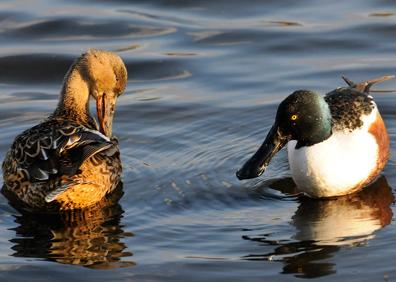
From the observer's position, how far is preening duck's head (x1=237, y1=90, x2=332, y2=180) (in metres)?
7.67

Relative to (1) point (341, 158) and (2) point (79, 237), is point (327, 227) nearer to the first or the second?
(1) point (341, 158)

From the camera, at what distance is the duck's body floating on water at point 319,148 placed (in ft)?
25.3

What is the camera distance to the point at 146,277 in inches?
252

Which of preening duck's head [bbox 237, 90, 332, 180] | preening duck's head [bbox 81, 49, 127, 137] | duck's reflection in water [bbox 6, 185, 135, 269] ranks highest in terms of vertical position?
preening duck's head [bbox 81, 49, 127, 137]

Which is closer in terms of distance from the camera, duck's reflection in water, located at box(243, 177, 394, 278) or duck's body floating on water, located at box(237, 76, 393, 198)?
duck's reflection in water, located at box(243, 177, 394, 278)

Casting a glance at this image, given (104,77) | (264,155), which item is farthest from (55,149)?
(264,155)

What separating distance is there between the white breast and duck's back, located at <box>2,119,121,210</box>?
4.75 feet

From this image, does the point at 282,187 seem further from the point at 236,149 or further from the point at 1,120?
the point at 1,120

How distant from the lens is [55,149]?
7566 mm

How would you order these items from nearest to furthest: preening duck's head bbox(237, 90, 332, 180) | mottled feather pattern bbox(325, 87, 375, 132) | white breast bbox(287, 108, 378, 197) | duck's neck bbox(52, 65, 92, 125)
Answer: preening duck's head bbox(237, 90, 332, 180) → white breast bbox(287, 108, 378, 197) → mottled feather pattern bbox(325, 87, 375, 132) → duck's neck bbox(52, 65, 92, 125)

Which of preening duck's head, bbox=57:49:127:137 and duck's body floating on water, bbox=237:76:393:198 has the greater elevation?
preening duck's head, bbox=57:49:127:137

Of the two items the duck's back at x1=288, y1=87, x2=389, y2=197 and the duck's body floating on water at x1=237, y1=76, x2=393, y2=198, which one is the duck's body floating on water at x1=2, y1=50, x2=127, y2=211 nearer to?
the duck's body floating on water at x1=237, y1=76, x2=393, y2=198

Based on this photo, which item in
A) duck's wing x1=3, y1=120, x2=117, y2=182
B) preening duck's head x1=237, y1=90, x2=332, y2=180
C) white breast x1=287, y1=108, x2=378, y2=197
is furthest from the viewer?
white breast x1=287, y1=108, x2=378, y2=197

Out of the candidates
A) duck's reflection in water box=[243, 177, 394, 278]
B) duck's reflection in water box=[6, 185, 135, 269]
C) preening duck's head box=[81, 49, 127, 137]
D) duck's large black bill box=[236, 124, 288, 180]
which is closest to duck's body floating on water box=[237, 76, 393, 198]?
duck's large black bill box=[236, 124, 288, 180]
